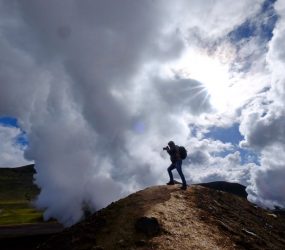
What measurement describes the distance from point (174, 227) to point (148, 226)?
133 cm

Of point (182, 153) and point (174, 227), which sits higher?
point (182, 153)

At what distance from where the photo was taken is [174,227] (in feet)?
53.3

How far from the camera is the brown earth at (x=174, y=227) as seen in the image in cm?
1524

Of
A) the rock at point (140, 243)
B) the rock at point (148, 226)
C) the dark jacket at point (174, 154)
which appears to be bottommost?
the rock at point (140, 243)

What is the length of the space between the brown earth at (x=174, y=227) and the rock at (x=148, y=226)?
0.15m

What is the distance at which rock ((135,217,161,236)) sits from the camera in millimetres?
15773

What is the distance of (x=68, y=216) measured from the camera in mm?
82688

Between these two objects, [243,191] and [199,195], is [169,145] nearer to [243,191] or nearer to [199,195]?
[199,195]

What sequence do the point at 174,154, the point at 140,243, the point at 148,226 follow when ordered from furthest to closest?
the point at 174,154, the point at 148,226, the point at 140,243

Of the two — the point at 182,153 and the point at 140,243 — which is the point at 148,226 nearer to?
the point at 140,243

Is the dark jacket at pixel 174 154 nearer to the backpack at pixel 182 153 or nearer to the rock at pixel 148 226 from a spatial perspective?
the backpack at pixel 182 153

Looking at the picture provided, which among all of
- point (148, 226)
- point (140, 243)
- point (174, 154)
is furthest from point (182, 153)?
point (140, 243)

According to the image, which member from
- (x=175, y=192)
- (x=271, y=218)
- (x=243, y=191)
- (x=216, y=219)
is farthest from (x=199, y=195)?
(x=243, y=191)

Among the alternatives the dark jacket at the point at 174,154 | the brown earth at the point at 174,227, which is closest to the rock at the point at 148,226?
the brown earth at the point at 174,227
